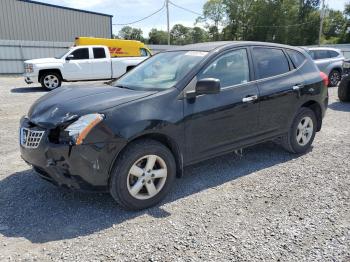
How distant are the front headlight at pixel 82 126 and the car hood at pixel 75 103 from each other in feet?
0.24

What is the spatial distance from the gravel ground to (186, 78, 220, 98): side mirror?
3.84 feet

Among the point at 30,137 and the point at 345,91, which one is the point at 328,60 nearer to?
the point at 345,91

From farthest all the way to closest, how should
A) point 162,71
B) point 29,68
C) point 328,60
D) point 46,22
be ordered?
point 46,22
point 328,60
point 29,68
point 162,71

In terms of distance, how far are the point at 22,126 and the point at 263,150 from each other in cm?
364

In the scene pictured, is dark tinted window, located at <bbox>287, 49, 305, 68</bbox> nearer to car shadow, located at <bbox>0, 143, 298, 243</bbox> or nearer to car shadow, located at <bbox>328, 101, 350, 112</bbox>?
car shadow, located at <bbox>0, 143, 298, 243</bbox>

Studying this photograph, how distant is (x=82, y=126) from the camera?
320 cm

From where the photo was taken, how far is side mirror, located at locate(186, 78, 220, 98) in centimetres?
369

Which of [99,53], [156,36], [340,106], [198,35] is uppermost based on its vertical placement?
[198,35]

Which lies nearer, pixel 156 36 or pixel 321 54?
pixel 321 54

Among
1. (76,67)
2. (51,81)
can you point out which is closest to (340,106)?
(76,67)

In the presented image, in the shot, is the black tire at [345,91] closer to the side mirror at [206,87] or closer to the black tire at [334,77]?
the black tire at [334,77]

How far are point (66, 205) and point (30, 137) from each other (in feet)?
2.67

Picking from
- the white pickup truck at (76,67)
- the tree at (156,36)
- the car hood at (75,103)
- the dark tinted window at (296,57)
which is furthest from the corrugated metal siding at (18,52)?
the tree at (156,36)

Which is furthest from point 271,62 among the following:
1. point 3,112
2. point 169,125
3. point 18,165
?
point 3,112
